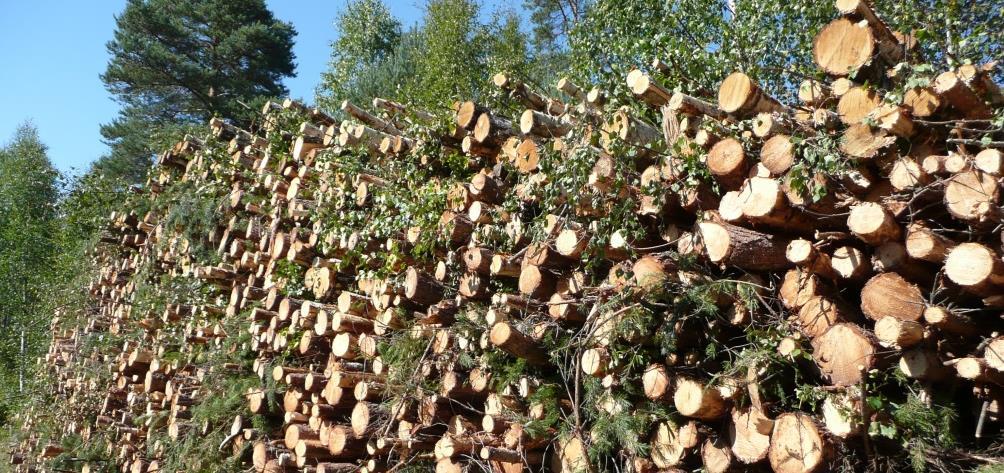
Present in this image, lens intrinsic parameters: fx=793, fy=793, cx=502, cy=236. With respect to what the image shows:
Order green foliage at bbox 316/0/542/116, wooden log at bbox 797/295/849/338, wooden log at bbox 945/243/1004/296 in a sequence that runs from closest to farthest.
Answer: wooden log at bbox 945/243/1004/296 < wooden log at bbox 797/295/849/338 < green foliage at bbox 316/0/542/116

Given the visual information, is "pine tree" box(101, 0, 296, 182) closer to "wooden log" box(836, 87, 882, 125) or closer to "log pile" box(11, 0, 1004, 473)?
"log pile" box(11, 0, 1004, 473)

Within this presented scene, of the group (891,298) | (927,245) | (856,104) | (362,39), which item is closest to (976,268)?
(927,245)

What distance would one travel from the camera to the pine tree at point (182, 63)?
20.5 metres

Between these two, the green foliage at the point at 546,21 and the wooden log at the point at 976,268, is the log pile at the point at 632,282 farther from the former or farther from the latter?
the green foliage at the point at 546,21

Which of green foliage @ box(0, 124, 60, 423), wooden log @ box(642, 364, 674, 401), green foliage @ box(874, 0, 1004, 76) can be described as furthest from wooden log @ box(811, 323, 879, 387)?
green foliage @ box(0, 124, 60, 423)

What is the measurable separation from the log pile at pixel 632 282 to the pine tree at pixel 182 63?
54.2 ft

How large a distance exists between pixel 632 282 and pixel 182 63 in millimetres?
19863

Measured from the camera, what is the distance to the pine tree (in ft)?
67.2

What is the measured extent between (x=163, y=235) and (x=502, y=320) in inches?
177

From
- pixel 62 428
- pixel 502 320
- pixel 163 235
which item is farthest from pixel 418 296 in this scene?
pixel 62 428

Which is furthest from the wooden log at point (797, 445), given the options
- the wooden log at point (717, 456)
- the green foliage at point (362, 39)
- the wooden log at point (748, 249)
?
the green foliage at point (362, 39)

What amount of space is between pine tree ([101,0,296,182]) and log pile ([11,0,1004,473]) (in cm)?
1652

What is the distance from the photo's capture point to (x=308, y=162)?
543 cm

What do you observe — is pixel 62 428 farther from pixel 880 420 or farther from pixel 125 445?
pixel 880 420
